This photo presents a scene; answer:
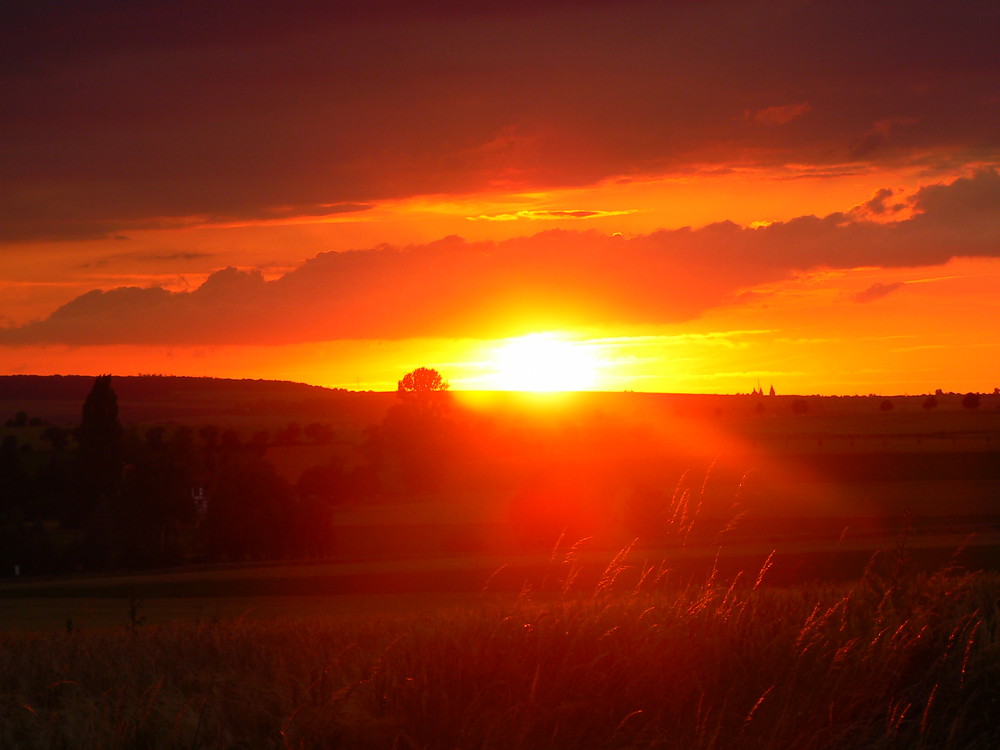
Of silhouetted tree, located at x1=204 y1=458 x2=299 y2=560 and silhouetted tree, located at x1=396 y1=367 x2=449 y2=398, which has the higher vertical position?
silhouetted tree, located at x1=396 y1=367 x2=449 y2=398

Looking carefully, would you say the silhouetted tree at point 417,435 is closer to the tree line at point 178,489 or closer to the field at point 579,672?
the tree line at point 178,489

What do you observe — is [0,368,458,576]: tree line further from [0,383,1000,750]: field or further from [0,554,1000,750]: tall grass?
[0,554,1000,750]: tall grass

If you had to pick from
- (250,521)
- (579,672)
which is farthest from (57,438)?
(579,672)

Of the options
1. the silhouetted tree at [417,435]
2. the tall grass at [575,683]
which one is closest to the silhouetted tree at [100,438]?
the silhouetted tree at [417,435]

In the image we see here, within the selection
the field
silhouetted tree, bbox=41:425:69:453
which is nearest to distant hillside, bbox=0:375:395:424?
silhouetted tree, bbox=41:425:69:453

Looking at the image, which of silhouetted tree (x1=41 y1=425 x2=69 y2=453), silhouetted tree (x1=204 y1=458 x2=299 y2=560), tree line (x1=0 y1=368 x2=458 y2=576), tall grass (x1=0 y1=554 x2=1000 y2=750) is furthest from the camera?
silhouetted tree (x1=41 y1=425 x2=69 y2=453)

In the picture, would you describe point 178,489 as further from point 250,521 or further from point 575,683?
point 575,683

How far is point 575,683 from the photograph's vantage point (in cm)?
621

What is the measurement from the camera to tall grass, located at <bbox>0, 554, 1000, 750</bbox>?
559cm

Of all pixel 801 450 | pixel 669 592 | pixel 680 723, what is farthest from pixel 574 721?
pixel 801 450

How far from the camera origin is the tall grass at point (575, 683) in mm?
5594

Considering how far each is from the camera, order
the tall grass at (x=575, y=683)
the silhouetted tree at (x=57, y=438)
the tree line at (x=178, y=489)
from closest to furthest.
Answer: the tall grass at (x=575, y=683), the tree line at (x=178, y=489), the silhouetted tree at (x=57, y=438)

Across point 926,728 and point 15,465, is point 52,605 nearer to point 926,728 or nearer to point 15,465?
point 926,728

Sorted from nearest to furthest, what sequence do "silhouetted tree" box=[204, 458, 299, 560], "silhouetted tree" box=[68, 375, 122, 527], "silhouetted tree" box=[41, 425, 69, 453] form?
"silhouetted tree" box=[204, 458, 299, 560] → "silhouetted tree" box=[68, 375, 122, 527] → "silhouetted tree" box=[41, 425, 69, 453]
